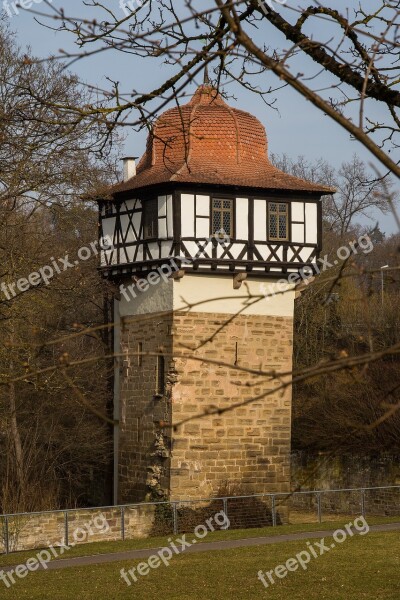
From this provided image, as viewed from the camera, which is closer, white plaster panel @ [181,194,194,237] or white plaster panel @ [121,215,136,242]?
white plaster panel @ [181,194,194,237]

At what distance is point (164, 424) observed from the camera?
3504mm

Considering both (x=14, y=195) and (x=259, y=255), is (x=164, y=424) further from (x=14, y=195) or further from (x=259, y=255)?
(x=259, y=255)

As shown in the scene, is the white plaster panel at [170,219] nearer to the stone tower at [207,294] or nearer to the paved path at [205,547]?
the stone tower at [207,294]

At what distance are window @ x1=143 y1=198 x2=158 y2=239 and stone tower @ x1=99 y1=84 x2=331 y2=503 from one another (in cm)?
3

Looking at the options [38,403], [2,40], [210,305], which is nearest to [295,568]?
[210,305]

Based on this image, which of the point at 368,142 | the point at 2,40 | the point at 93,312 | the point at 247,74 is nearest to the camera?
the point at 368,142

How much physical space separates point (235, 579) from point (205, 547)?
3.25 metres

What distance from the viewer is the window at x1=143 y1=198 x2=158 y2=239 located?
22.3m

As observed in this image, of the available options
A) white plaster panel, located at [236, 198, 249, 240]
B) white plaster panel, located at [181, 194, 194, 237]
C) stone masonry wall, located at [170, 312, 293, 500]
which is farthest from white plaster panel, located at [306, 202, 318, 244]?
white plaster panel, located at [181, 194, 194, 237]

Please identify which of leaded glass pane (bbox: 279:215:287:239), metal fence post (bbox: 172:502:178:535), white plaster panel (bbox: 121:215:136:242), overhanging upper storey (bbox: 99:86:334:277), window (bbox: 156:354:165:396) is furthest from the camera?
white plaster panel (bbox: 121:215:136:242)

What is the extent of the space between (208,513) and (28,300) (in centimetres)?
548

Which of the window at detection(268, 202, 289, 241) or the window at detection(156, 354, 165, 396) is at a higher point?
the window at detection(268, 202, 289, 241)

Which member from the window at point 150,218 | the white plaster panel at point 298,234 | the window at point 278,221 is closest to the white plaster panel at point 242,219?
the window at point 278,221

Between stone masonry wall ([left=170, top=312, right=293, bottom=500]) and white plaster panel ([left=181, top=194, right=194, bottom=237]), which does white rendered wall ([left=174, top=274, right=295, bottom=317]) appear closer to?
stone masonry wall ([left=170, top=312, right=293, bottom=500])
